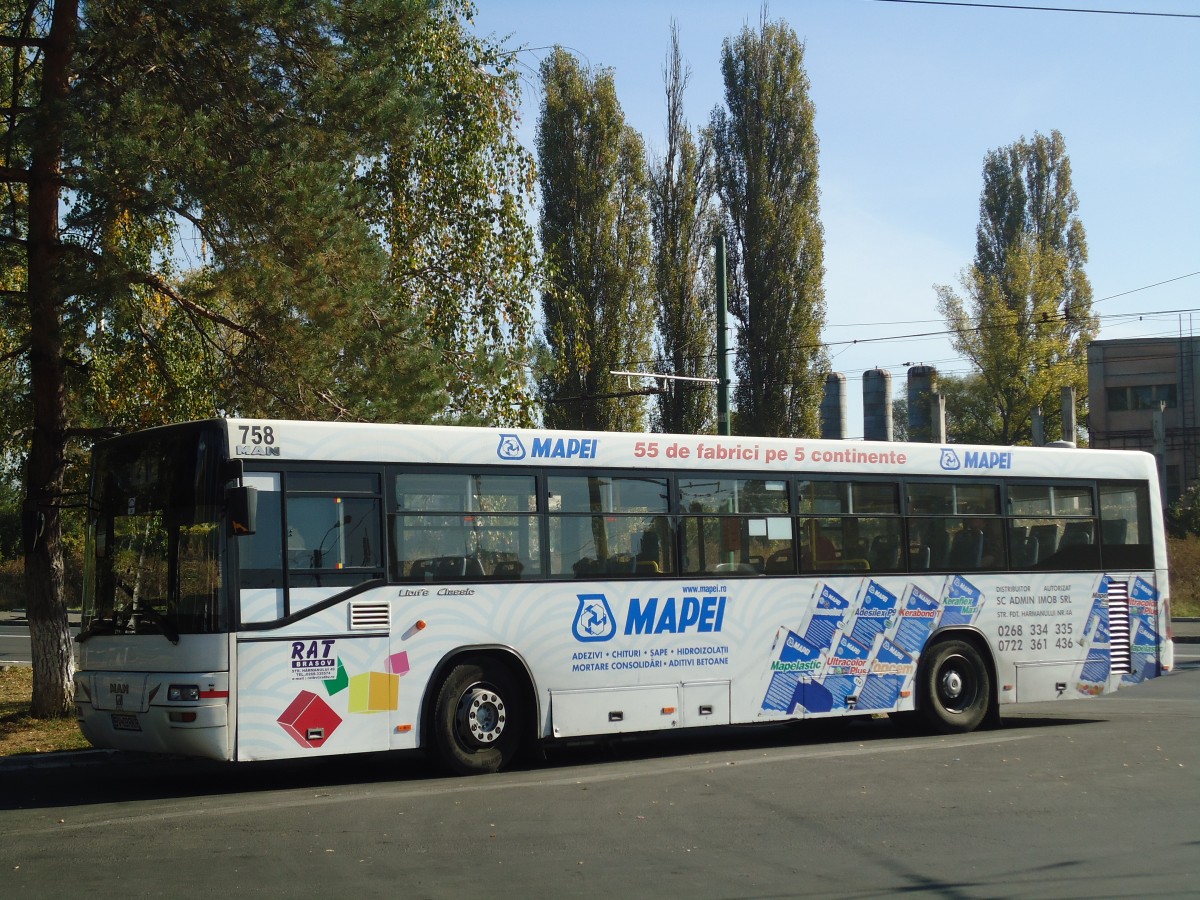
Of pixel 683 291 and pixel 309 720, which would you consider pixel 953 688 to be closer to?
pixel 309 720

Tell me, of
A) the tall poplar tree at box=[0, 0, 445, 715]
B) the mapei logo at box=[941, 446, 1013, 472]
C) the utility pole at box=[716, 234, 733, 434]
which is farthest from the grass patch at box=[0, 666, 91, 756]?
the utility pole at box=[716, 234, 733, 434]

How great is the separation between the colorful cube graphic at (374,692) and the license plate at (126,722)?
1.62m

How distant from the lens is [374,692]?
11117 mm

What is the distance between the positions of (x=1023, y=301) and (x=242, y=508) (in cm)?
5337

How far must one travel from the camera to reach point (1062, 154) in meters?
67.3

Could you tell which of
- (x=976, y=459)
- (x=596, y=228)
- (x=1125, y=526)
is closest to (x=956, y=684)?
(x=976, y=459)

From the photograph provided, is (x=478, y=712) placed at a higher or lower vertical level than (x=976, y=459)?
lower

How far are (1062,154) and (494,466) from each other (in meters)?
61.9

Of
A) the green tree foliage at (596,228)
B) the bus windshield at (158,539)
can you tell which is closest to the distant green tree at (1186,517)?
the green tree foliage at (596,228)

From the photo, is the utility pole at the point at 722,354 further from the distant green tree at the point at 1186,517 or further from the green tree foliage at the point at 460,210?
the distant green tree at the point at 1186,517

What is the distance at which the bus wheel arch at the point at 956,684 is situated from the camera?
1458 cm

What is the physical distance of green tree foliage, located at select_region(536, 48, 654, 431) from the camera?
137 ft

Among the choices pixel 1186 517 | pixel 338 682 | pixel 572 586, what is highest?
pixel 1186 517

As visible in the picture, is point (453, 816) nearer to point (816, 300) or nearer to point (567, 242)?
point (567, 242)
